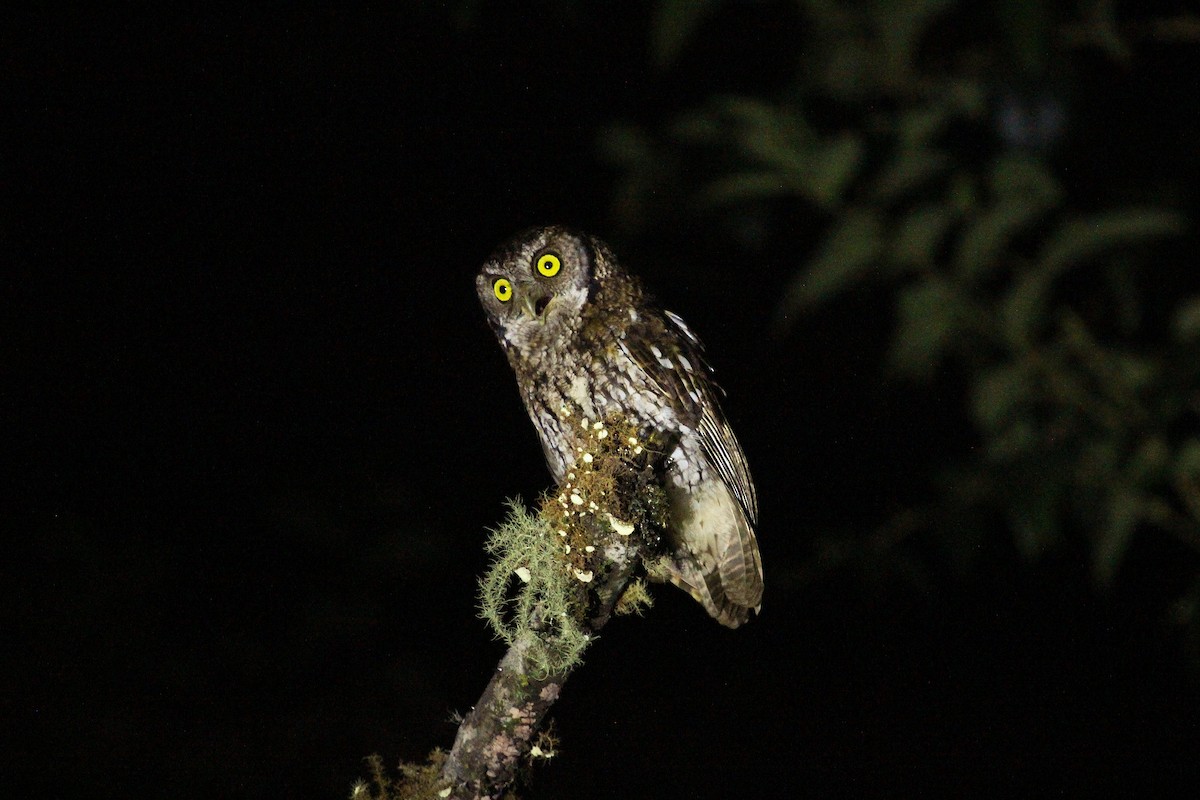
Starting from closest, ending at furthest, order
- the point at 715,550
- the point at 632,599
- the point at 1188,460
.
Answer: the point at 632,599 < the point at 715,550 < the point at 1188,460

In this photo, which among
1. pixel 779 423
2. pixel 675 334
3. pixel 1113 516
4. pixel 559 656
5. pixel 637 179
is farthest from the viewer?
pixel 779 423

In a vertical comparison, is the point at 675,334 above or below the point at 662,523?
above

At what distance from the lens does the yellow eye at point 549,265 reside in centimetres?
149

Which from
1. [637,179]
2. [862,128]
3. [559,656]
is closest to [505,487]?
[637,179]

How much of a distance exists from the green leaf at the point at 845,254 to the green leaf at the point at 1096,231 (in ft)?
1.07

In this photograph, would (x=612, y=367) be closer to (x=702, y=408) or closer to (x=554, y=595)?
(x=702, y=408)

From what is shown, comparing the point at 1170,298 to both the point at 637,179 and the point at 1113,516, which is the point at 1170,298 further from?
the point at 637,179

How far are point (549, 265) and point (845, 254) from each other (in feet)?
2.01

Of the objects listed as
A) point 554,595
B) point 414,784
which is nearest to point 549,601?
point 554,595

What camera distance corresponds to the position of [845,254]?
1788 mm

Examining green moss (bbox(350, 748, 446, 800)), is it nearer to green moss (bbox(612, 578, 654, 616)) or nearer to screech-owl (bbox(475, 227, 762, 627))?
green moss (bbox(612, 578, 654, 616))

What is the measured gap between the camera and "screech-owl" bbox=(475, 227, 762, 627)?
57.6 inches

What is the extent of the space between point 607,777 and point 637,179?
1.83 metres

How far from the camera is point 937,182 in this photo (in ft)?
6.80
